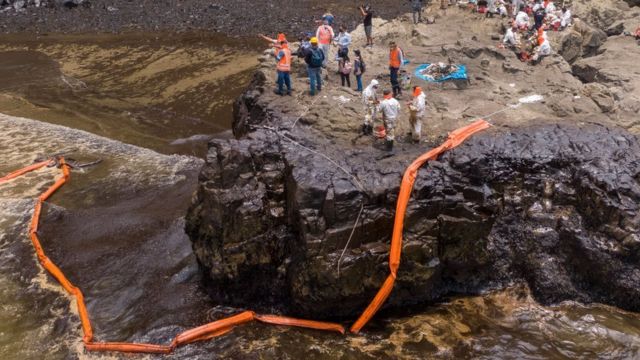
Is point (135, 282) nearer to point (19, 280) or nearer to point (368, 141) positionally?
point (19, 280)

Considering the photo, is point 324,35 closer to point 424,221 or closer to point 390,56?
point 390,56

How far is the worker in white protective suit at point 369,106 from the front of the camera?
35.4 feet

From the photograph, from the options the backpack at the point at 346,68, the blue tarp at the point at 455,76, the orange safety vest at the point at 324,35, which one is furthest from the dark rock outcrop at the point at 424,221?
the orange safety vest at the point at 324,35

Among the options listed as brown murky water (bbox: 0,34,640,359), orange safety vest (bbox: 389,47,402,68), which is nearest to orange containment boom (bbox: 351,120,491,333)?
brown murky water (bbox: 0,34,640,359)

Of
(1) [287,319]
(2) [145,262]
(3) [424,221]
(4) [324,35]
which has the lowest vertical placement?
(1) [287,319]

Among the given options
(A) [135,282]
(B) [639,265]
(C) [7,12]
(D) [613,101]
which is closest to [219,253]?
(A) [135,282]

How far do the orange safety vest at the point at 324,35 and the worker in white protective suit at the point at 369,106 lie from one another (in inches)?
161

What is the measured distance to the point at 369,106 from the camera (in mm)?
10906

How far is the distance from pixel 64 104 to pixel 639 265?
19775 mm

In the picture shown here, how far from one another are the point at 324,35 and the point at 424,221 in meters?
7.22

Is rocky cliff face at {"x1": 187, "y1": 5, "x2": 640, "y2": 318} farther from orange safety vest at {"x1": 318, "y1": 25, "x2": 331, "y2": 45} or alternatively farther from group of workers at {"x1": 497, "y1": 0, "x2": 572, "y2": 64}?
group of workers at {"x1": 497, "y1": 0, "x2": 572, "y2": 64}

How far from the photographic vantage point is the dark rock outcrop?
926 centimetres

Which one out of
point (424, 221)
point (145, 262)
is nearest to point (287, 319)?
point (424, 221)

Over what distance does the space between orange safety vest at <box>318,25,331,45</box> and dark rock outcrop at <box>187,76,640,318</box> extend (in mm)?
4878
